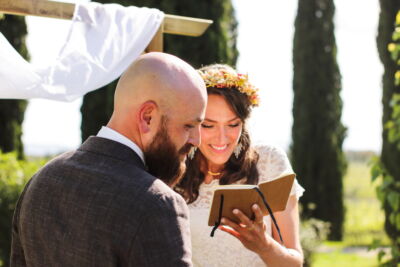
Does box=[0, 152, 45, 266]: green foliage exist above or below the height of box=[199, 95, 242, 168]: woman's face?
below

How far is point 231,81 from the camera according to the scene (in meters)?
2.73

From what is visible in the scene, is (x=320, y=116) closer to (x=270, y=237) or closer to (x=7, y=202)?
(x=7, y=202)

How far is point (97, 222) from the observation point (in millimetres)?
1358

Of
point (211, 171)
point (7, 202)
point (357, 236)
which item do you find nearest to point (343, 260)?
point (357, 236)

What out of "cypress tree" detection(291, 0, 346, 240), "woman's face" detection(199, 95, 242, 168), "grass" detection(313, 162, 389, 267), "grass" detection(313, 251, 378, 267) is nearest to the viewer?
"woman's face" detection(199, 95, 242, 168)

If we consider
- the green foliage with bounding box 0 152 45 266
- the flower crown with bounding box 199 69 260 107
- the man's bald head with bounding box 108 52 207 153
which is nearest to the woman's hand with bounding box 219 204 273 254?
the man's bald head with bounding box 108 52 207 153

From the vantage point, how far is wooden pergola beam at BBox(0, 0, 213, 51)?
3.07 metres

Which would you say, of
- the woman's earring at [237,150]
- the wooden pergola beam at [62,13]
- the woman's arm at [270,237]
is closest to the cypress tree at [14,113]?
the wooden pergola beam at [62,13]

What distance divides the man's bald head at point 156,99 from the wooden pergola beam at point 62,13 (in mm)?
1832

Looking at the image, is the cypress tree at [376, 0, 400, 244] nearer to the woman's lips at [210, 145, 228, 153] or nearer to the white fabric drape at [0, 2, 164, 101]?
the white fabric drape at [0, 2, 164, 101]

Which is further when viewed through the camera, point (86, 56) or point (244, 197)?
point (86, 56)

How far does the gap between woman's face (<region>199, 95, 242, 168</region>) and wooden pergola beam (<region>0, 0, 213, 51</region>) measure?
103 cm

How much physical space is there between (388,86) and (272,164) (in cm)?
728

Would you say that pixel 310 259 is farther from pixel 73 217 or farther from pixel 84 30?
pixel 73 217
